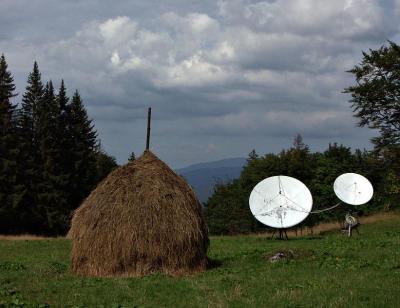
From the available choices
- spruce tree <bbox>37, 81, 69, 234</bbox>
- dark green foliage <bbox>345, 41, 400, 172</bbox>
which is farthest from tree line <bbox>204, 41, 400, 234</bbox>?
spruce tree <bbox>37, 81, 69, 234</bbox>

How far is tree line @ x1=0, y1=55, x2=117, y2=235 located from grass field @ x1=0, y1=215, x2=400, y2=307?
42.3m

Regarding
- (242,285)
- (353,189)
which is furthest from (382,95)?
(242,285)

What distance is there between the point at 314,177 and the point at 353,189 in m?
31.9

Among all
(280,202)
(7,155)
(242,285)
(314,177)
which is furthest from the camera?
(314,177)

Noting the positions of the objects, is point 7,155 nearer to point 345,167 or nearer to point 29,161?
point 29,161

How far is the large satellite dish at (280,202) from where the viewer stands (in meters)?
30.5

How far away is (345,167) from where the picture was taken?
64.1 meters

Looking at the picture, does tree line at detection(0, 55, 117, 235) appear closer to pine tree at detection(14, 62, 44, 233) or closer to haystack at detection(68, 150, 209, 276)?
pine tree at detection(14, 62, 44, 233)

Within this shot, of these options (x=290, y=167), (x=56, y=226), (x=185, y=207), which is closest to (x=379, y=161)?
(x=290, y=167)

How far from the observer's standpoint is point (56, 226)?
62.1m

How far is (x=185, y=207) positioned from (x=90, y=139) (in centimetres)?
5770

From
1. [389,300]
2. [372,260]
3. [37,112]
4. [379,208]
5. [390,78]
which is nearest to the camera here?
[389,300]

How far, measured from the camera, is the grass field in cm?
1150

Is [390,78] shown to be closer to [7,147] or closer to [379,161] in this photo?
[379,161]
